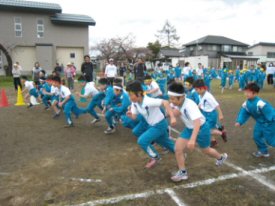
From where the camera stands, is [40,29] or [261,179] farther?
[40,29]

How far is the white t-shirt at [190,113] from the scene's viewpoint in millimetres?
3295

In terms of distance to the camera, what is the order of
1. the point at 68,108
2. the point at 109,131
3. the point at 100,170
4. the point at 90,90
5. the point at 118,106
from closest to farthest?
the point at 100,170 → the point at 118,106 → the point at 109,131 → the point at 68,108 → the point at 90,90

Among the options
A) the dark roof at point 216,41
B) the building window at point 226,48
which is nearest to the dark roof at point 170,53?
the dark roof at point 216,41

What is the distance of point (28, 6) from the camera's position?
2716 centimetres

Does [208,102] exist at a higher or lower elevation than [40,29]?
lower

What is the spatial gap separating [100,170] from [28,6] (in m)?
28.4

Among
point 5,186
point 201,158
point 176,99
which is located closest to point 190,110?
point 176,99

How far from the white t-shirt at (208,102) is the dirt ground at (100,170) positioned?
84 centimetres

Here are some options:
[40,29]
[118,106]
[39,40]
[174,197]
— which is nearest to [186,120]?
[174,197]

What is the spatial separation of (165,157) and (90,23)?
2783 centimetres

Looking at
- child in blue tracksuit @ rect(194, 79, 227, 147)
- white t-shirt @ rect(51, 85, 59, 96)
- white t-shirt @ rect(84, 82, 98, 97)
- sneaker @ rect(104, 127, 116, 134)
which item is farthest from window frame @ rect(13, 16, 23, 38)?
child in blue tracksuit @ rect(194, 79, 227, 147)

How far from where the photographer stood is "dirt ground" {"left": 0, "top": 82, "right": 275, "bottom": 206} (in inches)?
127

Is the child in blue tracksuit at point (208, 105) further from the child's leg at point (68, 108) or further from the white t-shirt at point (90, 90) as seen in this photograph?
the child's leg at point (68, 108)

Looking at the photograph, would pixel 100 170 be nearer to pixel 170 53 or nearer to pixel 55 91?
pixel 55 91
